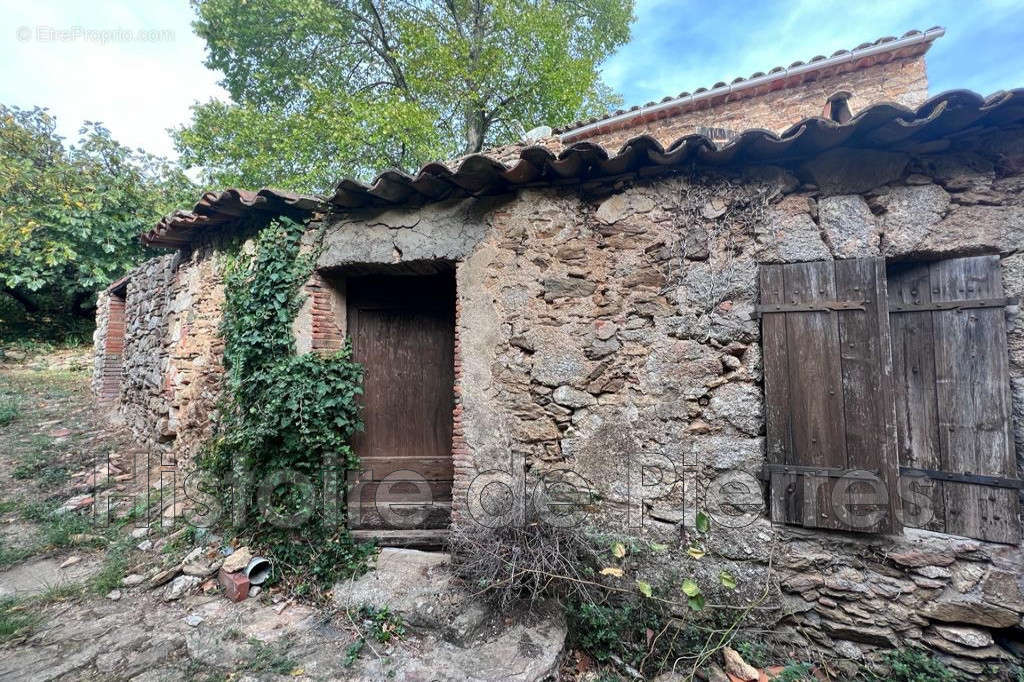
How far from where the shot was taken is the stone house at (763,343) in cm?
246

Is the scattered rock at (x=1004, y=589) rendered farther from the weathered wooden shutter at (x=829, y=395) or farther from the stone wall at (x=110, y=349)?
the stone wall at (x=110, y=349)

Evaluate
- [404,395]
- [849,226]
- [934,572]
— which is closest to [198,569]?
[404,395]

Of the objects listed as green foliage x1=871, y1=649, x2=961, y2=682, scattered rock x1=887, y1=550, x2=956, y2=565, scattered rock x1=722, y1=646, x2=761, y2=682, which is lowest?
scattered rock x1=722, y1=646, x2=761, y2=682

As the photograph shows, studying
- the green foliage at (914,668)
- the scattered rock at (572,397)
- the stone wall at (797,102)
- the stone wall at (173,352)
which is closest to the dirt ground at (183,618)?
the stone wall at (173,352)

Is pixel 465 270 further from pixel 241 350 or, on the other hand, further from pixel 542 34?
pixel 542 34

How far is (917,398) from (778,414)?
769mm

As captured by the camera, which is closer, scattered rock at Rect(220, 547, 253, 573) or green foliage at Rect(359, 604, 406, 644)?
green foliage at Rect(359, 604, 406, 644)

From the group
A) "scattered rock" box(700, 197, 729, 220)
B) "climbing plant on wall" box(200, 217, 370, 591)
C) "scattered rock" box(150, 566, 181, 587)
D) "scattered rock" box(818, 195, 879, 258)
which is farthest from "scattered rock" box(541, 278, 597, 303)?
"scattered rock" box(150, 566, 181, 587)

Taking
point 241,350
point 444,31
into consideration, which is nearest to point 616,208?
point 241,350

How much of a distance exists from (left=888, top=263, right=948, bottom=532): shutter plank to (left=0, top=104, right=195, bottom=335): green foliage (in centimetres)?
1235

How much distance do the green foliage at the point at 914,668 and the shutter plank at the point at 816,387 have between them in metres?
0.74

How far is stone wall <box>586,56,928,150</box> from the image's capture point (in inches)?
204

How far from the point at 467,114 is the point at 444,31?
211cm

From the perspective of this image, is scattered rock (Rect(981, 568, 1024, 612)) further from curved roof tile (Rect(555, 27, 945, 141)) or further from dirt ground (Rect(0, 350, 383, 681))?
curved roof tile (Rect(555, 27, 945, 141))
